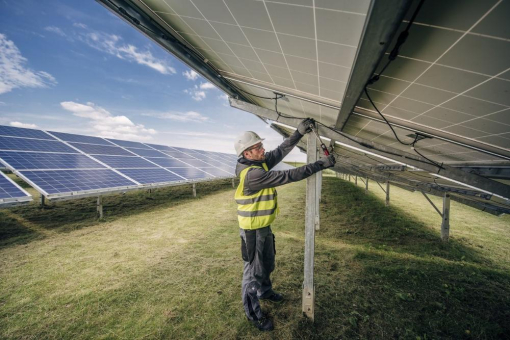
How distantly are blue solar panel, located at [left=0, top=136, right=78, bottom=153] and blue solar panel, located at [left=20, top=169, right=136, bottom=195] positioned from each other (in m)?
2.37

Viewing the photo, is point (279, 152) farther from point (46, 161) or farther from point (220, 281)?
point (46, 161)

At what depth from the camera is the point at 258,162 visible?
9.90ft

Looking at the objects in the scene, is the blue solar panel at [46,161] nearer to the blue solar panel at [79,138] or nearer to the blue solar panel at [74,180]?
the blue solar panel at [74,180]

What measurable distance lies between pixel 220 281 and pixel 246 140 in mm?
2755

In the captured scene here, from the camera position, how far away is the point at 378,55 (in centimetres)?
118

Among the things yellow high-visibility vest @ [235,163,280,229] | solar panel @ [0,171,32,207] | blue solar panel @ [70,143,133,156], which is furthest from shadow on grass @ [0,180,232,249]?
yellow high-visibility vest @ [235,163,280,229]

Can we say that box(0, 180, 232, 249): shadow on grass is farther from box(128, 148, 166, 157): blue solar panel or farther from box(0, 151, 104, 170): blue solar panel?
box(128, 148, 166, 157): blue solar panel

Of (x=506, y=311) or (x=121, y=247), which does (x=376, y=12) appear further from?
(x=121, y=247)

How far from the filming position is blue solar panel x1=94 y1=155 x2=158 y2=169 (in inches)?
351

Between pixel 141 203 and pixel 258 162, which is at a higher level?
pixel 258 162

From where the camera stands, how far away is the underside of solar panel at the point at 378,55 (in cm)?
108

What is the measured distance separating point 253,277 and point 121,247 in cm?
401

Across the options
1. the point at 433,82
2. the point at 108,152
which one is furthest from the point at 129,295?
the point at 108,152

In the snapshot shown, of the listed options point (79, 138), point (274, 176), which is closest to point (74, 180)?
point (79, 138)
